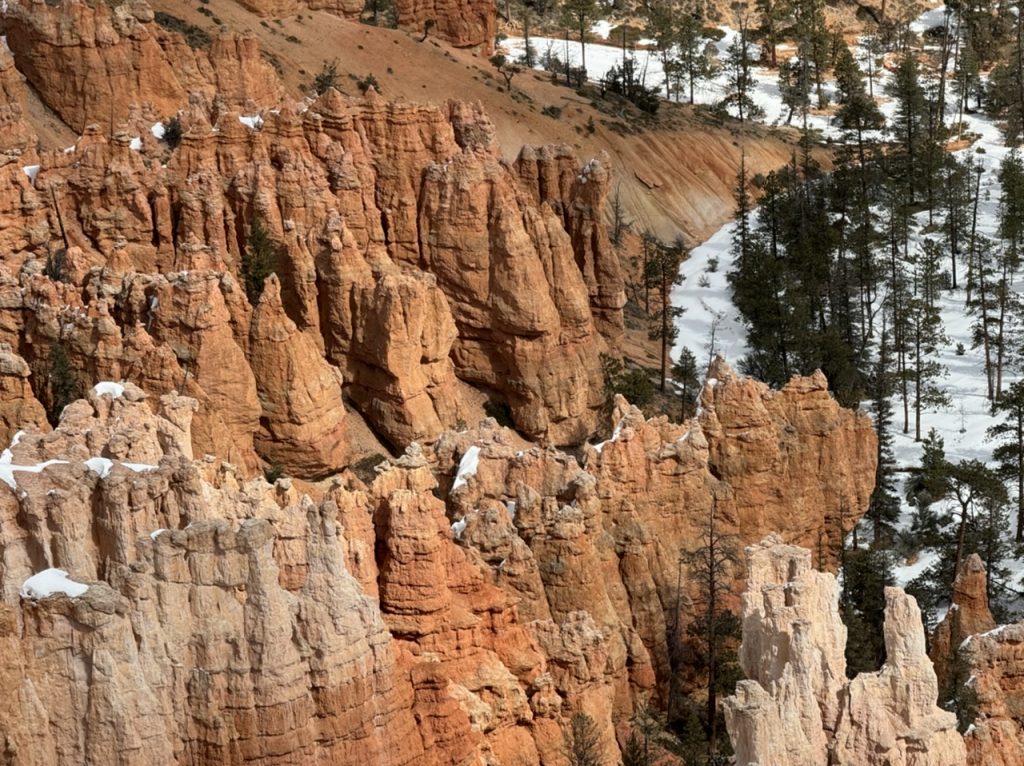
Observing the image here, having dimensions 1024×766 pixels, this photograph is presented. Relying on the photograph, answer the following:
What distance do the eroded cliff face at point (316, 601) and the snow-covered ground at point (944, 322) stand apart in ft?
47.0

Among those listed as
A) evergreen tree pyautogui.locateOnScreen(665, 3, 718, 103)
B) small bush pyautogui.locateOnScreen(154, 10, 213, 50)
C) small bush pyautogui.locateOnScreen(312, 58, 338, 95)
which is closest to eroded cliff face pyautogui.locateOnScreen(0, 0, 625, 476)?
small bush pyautogui.locateOnScreen(154, 10, 213, 50)

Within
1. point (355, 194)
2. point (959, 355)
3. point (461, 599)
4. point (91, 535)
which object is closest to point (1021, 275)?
point (959, 355)

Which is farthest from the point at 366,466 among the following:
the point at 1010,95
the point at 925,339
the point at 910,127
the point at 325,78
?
the point at 1010,95

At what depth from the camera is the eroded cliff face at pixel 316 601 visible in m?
32.2

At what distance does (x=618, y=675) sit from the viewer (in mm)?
46844

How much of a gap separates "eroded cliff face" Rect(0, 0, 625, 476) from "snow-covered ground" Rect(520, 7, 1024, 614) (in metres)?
8.01

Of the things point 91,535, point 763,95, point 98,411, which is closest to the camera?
point 91,535

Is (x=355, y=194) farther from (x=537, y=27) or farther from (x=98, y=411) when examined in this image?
(x=537, y=27)

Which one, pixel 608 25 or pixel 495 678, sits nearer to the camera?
pixel 495 678

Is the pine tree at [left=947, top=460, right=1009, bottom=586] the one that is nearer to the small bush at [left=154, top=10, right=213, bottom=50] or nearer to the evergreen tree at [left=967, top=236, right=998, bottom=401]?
the evergreen tree at [left=967, top=236, right=998, bottom=401]

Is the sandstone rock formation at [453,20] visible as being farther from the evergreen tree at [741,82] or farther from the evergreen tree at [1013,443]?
the evergreen tree at [1013,443]

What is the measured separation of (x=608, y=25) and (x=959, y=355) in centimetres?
5342

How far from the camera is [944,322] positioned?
80625mm

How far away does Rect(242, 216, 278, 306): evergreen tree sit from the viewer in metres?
62.0
